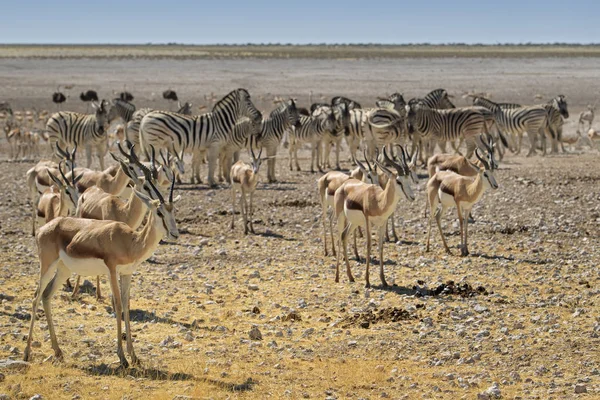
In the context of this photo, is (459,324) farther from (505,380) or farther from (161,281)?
(161,281)

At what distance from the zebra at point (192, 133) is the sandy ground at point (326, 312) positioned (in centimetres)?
266

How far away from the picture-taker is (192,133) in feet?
79.8

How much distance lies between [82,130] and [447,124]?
10754 millimetres

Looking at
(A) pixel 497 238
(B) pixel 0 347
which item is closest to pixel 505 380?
(B) pixel 0 347

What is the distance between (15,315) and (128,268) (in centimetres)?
253

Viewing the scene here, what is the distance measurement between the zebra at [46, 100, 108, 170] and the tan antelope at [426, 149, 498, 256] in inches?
527

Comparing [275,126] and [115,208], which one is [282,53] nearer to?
[275,126]

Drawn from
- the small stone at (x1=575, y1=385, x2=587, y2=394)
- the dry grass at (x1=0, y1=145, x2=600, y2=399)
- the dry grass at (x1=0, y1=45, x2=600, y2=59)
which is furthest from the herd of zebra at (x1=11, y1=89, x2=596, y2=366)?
the dry grass at (x1=0, y1=45, x2=600, y2=59)

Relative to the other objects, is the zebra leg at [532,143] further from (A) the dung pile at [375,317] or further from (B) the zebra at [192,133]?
Answer: (A) the dung pile at [375,317]

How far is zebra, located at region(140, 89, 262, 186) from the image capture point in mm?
23953

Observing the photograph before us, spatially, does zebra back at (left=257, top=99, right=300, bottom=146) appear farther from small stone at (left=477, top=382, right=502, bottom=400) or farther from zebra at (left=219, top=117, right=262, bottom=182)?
small stone at (left=477, top=382, right=502, bottom=400)

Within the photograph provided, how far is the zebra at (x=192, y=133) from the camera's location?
2395 centimetres

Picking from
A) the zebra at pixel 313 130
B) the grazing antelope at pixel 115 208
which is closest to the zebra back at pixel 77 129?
the zebra at pixel 313 130

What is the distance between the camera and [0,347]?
9672mm
